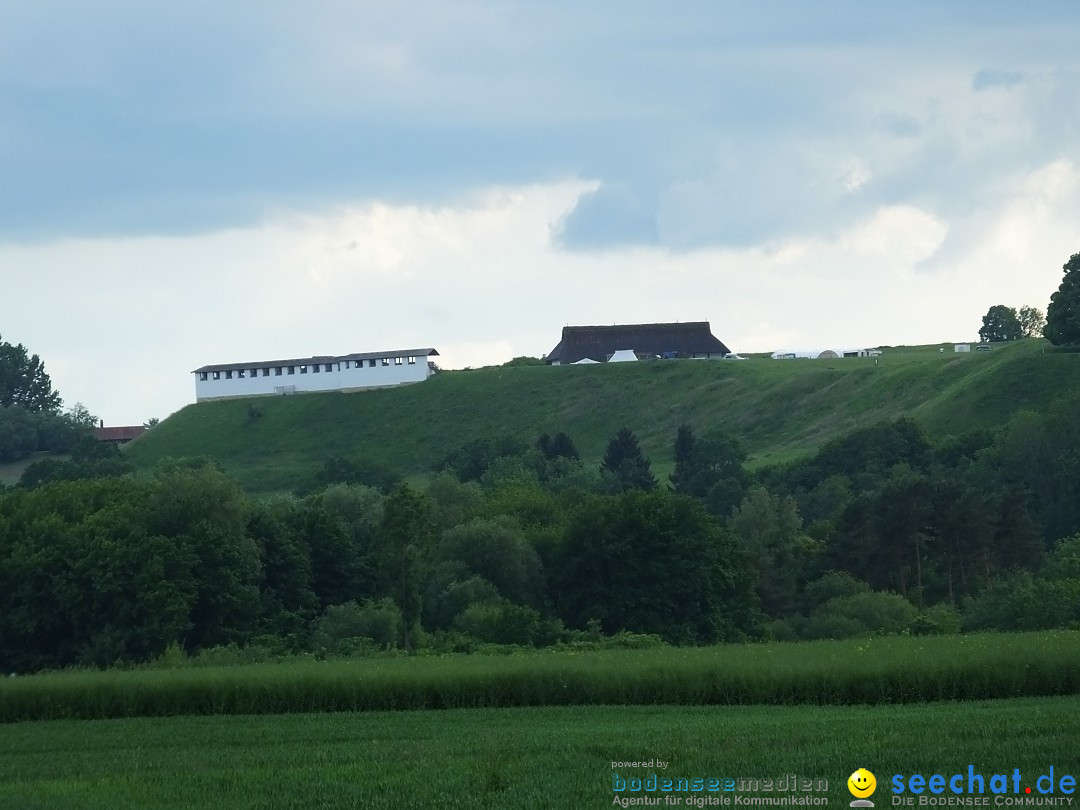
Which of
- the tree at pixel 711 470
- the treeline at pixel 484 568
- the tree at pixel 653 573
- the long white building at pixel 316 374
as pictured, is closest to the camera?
the treeline at pixel 484 568

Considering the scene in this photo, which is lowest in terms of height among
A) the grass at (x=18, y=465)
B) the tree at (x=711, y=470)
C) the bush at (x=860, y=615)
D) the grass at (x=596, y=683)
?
the bush at (x=860, y=615)

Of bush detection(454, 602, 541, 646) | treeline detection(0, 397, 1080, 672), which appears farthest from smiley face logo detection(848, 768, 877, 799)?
bush detection(454, 602, 541, 646)

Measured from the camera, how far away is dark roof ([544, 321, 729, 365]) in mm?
175750

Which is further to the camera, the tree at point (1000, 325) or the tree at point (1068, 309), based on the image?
the tree at point (1000, 325)

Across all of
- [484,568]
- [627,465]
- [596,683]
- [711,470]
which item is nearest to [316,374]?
[627,465]

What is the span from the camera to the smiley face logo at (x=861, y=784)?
18391 mm

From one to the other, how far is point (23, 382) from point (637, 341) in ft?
266

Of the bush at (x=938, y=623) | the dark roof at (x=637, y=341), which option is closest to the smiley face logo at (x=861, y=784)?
the bush at (x=938, y=623)

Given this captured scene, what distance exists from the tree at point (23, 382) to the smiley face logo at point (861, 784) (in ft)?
598

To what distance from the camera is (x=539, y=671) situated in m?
34.5

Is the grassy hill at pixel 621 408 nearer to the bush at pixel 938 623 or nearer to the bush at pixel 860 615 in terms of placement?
the bush at pixel 860 615

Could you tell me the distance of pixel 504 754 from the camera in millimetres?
22859

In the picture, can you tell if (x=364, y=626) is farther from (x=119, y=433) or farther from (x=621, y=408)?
(x=119, y=433)

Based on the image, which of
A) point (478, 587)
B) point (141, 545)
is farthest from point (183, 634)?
point (478, 587)
